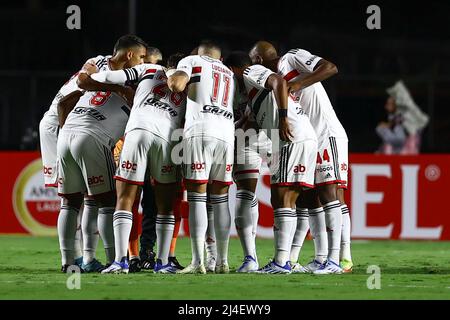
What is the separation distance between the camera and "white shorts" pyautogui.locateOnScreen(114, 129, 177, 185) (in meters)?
9.14

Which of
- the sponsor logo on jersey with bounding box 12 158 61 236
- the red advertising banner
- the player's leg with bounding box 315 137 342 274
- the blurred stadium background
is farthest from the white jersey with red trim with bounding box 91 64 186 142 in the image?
Answer: the blurred stadium background

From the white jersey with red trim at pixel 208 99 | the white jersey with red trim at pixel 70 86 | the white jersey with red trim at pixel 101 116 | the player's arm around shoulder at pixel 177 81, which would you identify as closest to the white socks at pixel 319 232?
the white jersey with red trim at pixel 208 99

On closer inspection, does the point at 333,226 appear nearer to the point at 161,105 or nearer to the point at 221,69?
the point at 221,69

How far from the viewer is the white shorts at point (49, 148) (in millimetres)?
10805

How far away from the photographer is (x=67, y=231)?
9.73 metres

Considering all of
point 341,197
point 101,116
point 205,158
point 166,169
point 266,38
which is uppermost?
point 266,38

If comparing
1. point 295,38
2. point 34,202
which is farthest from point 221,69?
point 295,38

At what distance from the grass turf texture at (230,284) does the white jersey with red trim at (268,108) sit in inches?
49.7

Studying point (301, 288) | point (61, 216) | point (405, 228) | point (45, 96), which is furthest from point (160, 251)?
point (45, 96)

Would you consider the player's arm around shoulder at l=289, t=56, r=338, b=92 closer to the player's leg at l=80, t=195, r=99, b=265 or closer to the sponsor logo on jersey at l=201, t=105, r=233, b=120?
the sponsor logo on jersey at l=201, t=105, r=233, b=120

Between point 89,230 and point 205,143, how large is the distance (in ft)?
4.80

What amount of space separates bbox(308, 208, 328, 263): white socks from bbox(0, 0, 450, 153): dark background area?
33.4ft

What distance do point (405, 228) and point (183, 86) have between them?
664cm
